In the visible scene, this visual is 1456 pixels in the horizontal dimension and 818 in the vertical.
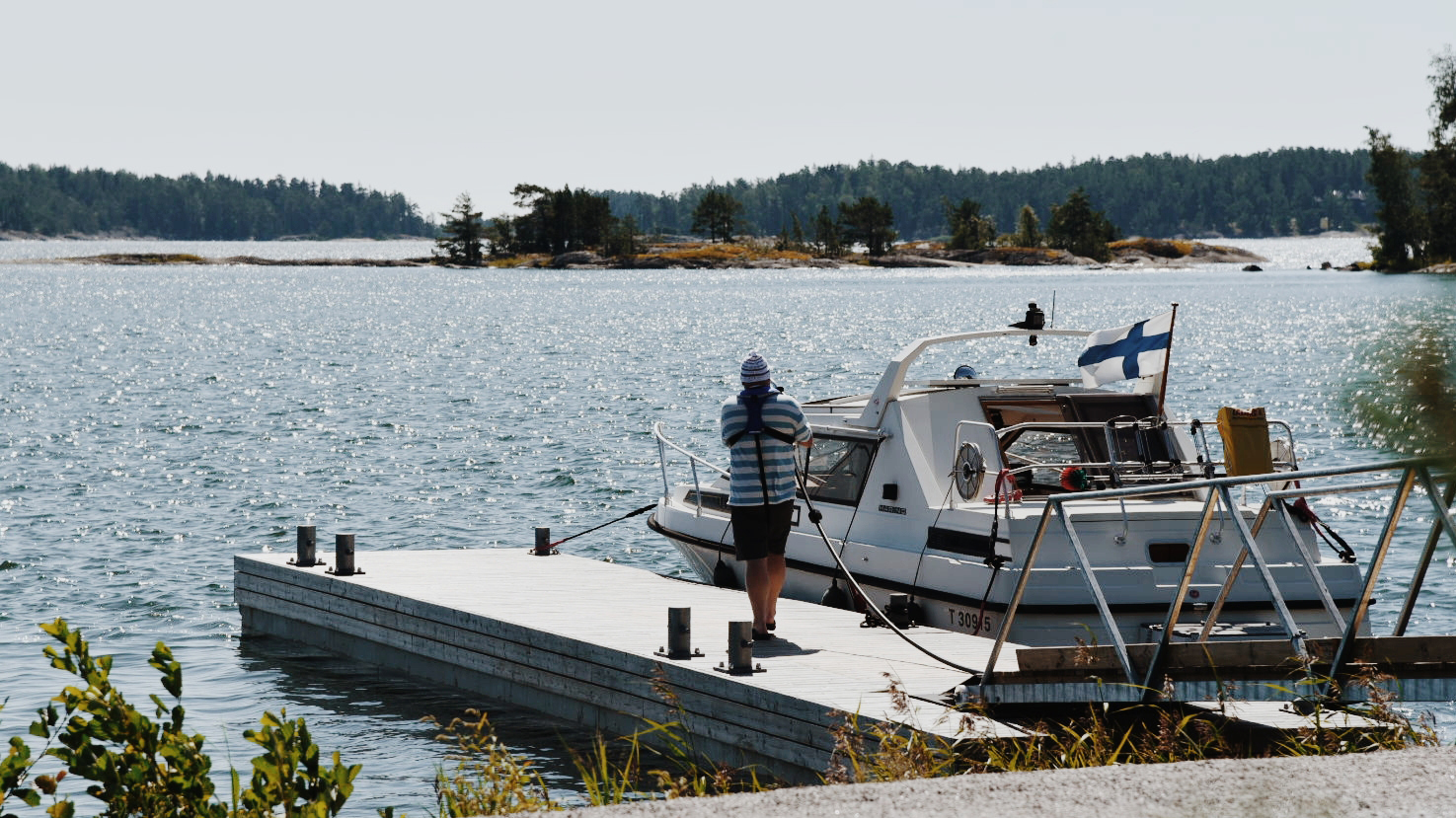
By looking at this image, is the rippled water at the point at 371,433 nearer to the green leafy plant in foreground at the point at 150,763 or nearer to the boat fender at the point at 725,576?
the boat fender at the point at 725,576

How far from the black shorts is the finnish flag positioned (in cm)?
350

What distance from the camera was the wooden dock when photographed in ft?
29.7

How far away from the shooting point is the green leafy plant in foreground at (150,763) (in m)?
5.46

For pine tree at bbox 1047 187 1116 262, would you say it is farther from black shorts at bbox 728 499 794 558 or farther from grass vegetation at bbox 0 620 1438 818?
grass vegetation at bbox 0 620 1438 818

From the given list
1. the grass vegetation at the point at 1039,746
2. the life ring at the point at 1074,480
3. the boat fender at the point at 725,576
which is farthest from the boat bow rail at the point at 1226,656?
the boat fender at the point at 725,576

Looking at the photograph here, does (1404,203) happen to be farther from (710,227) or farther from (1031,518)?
(1031,518)

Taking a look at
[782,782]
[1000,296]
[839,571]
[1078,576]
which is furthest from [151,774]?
[1000,296]

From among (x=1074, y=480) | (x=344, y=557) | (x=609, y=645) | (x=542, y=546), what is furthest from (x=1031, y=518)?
(x=542, y=546)

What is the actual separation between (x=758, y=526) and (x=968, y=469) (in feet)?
6.92

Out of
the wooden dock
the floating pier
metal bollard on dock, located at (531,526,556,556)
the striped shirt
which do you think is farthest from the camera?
metal bollard on dock, located at (531,526,556,556)

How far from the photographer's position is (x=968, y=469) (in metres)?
11.6

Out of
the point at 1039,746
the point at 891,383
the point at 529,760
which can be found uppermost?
the point at 891,383

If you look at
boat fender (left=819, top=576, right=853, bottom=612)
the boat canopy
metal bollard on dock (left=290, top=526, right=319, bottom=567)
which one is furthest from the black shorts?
metal bollard on dock (left=290, top=526, right=319, bottom=567)

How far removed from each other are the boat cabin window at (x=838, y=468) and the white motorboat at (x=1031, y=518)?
1cm
